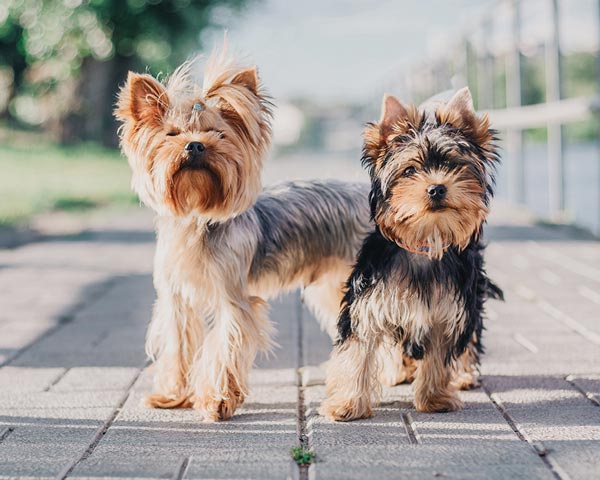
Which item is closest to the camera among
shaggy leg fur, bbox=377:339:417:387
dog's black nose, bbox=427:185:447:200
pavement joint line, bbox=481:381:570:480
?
pavement joint line, bbox=481:381:570:480

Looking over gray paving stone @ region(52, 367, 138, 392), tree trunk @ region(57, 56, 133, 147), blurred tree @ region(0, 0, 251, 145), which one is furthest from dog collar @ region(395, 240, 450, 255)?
tree trunk @ region(57, 56, 133, 147)

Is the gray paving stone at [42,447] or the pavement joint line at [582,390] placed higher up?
the gray paving stone at [42,447]

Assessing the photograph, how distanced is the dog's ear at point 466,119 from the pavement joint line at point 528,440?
1.21 m

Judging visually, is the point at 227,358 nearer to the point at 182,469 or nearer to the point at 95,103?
the point at 182,469

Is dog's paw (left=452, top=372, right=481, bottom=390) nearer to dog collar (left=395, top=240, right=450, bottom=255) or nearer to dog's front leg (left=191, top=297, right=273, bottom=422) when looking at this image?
dog collar (left=395, top=240, right=450, bottom=255)

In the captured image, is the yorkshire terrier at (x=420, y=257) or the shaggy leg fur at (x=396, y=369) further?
the shaggy leg fur at (x=396, y=369)

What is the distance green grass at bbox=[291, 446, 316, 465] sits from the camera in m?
3.34

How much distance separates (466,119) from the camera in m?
3.77

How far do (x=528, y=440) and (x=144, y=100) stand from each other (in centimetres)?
222

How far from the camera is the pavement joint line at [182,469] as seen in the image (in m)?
3.20

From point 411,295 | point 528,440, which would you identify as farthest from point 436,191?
point 528,440

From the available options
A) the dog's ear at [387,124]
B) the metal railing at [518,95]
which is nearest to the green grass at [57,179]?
the metal railing at [518,95]

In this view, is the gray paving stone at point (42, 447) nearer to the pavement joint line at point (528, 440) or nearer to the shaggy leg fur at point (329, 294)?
the shaggy leg fur at point (329, 294)

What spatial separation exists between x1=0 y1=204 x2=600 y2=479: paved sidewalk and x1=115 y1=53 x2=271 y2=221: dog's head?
Answer: 1.02 m
